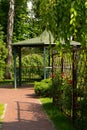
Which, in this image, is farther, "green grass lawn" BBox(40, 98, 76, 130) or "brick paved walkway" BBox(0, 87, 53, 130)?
"brick paved walkway" BBox(0, 87, 53, 130)

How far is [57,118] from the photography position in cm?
1221

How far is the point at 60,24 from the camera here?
7180mm

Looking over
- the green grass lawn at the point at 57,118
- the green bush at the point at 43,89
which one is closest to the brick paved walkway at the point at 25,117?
the green grass lawn at the point at 57,118

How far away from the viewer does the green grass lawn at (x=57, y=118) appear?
426 inches

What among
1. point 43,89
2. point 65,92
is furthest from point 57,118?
point 43,89

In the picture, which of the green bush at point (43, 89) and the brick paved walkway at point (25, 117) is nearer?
the brick paved walkway at point (25, 117)

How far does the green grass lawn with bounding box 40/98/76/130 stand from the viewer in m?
10.8

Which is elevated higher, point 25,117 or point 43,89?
→ point 43,89

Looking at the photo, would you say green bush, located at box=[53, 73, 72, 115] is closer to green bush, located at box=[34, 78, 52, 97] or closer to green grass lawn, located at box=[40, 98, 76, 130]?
green grass lawn, located at box=[40, 98, 76, 130]

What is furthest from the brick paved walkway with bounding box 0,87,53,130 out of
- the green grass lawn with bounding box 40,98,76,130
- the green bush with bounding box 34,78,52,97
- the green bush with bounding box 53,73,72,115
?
the green bush with bounding box 34,78,52,97

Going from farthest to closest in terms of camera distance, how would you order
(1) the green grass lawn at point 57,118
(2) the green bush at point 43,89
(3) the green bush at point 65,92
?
(2) the green bush at point 43,89 → (3) the green bush at point 65,92 → (1) the green grass lawn at point 57,118

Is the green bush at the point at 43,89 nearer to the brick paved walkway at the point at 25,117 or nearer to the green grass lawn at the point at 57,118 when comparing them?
the brick paved walkway at the point at 25,117

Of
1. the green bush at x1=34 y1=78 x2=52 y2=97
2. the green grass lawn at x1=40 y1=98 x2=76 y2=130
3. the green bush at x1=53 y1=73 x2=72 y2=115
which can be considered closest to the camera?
the green grass lawn at x1=40 y1=98 x2=76 y2=130

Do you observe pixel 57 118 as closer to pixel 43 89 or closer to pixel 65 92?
pixel 65 92
